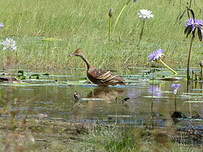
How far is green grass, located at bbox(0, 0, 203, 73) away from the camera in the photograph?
10602 millimetres

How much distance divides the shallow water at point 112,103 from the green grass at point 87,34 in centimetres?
153

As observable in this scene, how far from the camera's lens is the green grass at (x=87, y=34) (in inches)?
417

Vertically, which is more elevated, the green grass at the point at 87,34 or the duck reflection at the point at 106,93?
the green grass at the point at 87,34

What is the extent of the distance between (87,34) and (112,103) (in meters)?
6.28

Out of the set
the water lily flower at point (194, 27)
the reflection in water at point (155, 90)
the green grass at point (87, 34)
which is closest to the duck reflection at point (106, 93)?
the reflection in water at point (155, 90)

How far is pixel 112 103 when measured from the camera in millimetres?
6953

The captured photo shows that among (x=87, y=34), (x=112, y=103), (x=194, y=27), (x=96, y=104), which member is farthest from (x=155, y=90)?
(x=87, y=34)

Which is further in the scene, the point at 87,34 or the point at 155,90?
the point at 87,34

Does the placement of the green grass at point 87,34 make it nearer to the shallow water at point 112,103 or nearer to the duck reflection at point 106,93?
the shallow water at point 112,103

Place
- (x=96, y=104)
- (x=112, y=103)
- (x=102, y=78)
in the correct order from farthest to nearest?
1. (x=102, y=78)
2. (x=112, y=103)
3. (x=96, y=104)

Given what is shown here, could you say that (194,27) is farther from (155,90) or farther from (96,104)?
(96,104)

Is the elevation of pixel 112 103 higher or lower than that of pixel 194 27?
lower

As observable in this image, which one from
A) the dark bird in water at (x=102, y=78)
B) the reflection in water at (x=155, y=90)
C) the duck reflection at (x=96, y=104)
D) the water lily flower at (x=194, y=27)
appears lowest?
the duck reflection at (x=96, y=104)

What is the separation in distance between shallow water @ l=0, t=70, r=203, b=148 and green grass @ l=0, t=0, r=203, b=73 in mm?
1533
